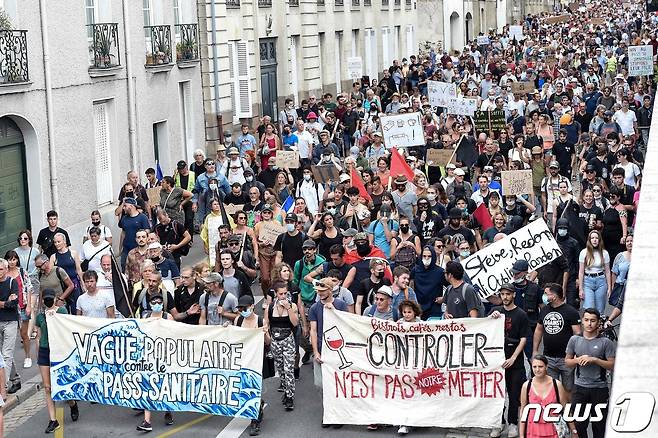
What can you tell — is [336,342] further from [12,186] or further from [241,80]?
[241,80]

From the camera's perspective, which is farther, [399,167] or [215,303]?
[399,167]

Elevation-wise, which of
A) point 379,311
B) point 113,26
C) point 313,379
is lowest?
point 313,379

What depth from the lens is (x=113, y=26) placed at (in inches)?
939

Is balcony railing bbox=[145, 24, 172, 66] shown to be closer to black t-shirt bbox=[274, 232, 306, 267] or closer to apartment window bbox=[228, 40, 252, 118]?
apartment window bbox=[228, 40, 252, 118]

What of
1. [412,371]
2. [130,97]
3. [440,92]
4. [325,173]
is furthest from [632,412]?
[440,92]

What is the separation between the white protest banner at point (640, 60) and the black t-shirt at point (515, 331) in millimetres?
20428

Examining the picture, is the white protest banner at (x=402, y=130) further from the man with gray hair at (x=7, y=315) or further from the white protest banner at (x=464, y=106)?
the man with gray hair at (x=7, y=315)

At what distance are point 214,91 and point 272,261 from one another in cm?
1369

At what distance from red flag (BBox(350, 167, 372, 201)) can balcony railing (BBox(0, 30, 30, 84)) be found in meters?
5.33

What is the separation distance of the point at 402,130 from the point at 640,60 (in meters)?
9.82

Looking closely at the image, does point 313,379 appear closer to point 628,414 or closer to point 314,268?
point 314,268

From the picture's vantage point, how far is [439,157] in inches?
877

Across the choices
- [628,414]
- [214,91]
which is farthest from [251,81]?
[628,414]

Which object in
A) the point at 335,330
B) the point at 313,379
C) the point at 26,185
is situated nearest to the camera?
the point at 335,330
